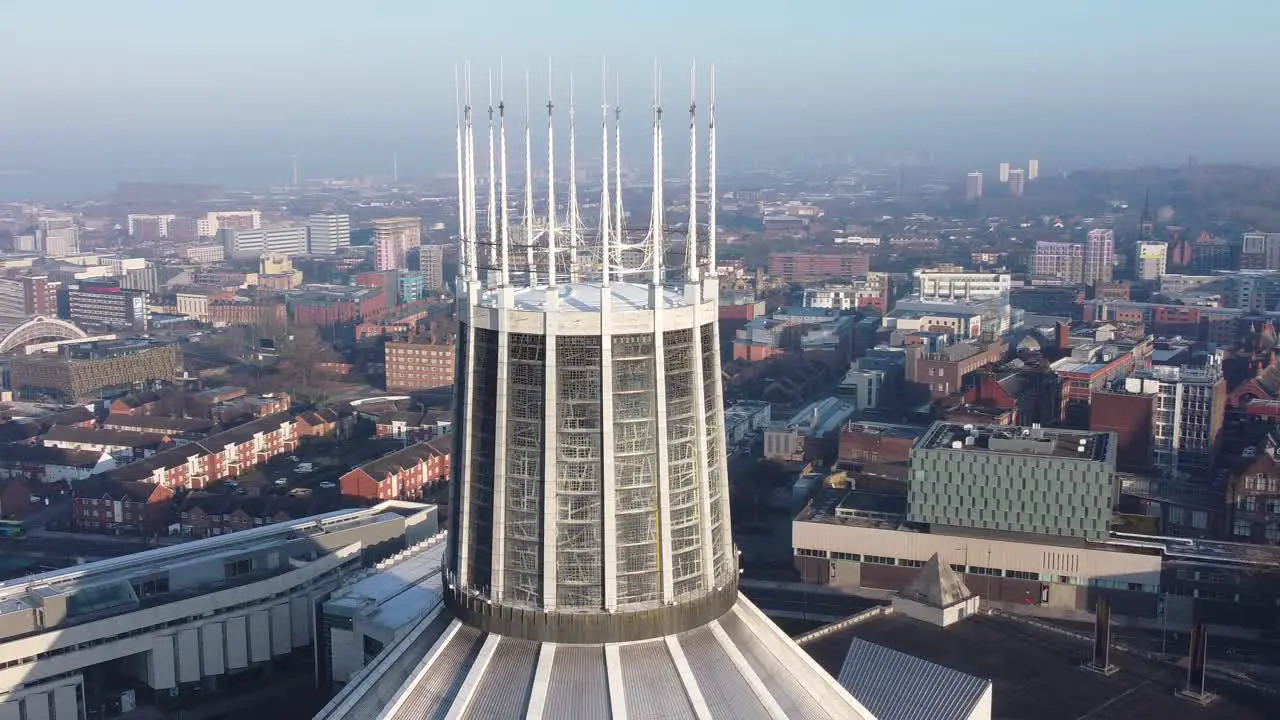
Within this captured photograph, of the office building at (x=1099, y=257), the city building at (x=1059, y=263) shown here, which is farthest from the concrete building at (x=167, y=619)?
the office building at (x=1099, y=257)

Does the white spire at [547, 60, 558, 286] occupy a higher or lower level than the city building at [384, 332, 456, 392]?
higher

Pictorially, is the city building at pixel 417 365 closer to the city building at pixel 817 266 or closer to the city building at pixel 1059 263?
the city building at pixel 817 266

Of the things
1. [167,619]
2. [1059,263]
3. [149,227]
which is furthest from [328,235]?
[167,619]

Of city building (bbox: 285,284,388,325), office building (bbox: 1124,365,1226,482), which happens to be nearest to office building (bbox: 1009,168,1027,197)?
city building (bbox: 285,284,388,325)

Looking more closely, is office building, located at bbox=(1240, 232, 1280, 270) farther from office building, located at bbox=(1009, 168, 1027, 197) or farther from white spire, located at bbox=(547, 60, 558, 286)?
white spire, located at bbox=(547, 60, 558, 286)

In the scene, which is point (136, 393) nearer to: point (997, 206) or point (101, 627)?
point (101, 627)

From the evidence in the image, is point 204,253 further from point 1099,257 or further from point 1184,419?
point 1184,419

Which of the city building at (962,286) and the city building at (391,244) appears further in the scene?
the city building at (391,244)
